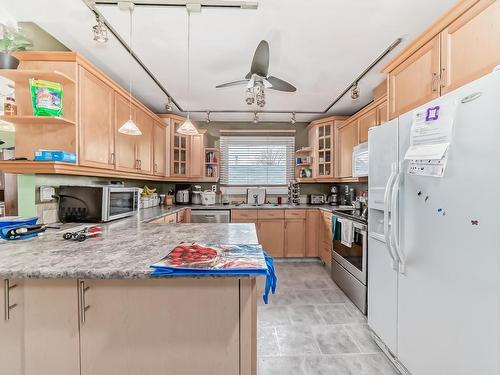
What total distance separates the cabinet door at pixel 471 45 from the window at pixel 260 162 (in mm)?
3101

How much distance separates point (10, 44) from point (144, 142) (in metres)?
1.51

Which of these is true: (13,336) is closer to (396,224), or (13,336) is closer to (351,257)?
(396,224)

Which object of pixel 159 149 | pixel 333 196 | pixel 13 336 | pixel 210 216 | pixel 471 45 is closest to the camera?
pixel 13 336

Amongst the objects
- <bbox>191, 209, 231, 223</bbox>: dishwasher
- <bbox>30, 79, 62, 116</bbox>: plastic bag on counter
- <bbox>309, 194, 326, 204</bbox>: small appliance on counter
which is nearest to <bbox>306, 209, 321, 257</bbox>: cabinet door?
<bbox>309, 194, 326, 204</bbox>: small appliance on counter

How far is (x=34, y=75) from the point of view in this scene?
175 centimetres

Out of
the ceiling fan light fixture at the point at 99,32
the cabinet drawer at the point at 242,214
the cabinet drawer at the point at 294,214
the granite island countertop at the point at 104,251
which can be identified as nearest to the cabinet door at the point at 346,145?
the cabinet drawer at the point at 294,214

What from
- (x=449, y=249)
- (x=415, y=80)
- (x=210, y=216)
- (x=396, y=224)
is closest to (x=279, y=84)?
(x=415, y=80)

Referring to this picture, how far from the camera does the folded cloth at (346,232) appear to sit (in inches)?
101

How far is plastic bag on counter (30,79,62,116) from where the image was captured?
5.58 ft

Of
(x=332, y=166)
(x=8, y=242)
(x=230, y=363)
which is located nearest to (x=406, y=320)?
(x=230, y=363)

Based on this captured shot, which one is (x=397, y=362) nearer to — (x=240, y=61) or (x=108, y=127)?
(x=240, y=61)

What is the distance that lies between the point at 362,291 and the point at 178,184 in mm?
3504

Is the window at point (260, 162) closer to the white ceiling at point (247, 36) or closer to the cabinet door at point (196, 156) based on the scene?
the cabinet door at point (196, 156)

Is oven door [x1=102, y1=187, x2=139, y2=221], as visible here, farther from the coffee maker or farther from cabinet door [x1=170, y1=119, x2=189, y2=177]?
the coffee maker
